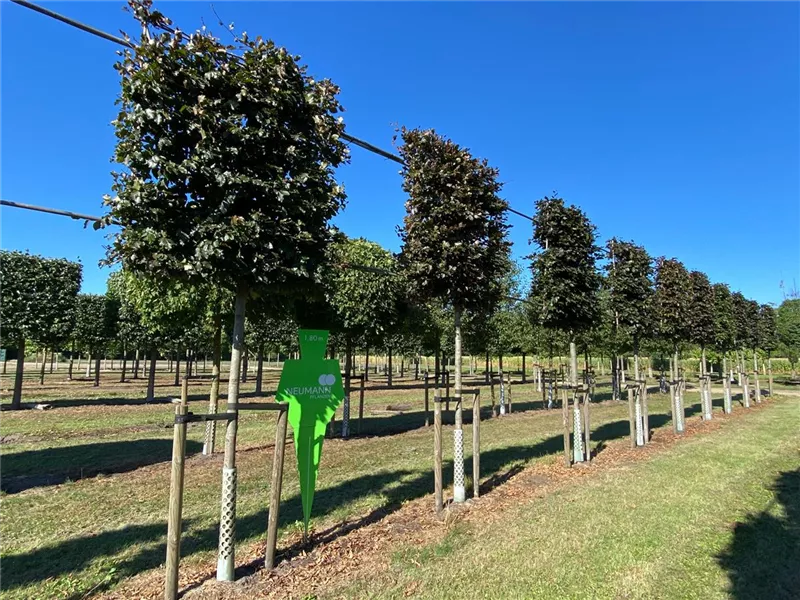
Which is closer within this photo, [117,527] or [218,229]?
[218,229]

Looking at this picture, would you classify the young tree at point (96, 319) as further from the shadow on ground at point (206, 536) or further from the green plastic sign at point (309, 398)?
the green plastic sign at point (309, 398)

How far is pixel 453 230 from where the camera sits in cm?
650

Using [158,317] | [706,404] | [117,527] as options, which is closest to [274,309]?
[117,527]

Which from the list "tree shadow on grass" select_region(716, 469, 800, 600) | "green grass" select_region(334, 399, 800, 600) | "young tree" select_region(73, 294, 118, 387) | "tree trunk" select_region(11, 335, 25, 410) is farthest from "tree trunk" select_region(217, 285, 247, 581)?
"young tree" select_region(73, 294, 118, 387)

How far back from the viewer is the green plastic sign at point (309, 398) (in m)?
4.79

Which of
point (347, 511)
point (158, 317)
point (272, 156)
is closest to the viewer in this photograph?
point (272, 156)

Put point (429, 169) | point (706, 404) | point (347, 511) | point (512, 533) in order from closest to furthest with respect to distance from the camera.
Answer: point (512, 533)
point (347, 511)
point (429, 169)
point (706, 404)

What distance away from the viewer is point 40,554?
4758 millimetres

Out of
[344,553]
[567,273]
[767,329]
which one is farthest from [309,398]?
[767,329]

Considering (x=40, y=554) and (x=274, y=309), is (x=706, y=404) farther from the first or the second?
(x=40, y=554)

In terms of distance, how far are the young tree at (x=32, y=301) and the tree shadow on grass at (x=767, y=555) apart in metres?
20.4

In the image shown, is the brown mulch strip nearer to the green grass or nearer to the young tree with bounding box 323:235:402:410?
the green grass

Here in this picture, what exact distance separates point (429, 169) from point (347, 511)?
4.69 meters

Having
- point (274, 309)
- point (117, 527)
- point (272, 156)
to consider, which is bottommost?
point (117, 527)
